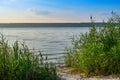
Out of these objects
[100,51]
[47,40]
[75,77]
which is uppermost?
[100,51]

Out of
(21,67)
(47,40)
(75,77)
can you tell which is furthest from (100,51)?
(47,40)

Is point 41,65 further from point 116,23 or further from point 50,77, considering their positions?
point 116,23

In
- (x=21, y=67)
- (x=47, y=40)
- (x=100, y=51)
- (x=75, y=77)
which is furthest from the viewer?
(x=47, y=40)

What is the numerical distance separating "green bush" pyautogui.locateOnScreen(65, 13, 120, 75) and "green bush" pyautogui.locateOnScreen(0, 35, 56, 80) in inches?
61.1

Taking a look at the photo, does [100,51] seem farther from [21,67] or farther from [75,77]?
[21,67]

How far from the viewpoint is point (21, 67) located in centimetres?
809

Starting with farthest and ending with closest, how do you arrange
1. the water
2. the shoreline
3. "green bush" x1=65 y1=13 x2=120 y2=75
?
the water → "green bush" x1=65 y1=13 x2=120 y2=75 → the shoreline

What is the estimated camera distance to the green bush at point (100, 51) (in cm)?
987

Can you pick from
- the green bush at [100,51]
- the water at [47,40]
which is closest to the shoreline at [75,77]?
the green bush at [100,51]

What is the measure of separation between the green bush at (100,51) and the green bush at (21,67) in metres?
1.55

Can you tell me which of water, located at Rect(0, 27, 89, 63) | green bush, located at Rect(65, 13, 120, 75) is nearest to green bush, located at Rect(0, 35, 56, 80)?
green bush, located at Rect(65, 13, 120, 75)

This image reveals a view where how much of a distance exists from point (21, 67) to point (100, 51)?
116 inches

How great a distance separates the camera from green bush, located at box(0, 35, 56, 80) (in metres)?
8.07

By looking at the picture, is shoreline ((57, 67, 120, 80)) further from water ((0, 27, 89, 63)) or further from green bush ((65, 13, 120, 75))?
water ((0, 27, 89, 63))
